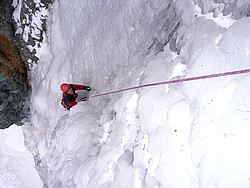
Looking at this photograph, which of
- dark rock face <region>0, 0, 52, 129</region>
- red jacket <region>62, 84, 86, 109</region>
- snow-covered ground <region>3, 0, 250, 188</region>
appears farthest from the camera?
dark rock face <region>0, 0, 52, 129</region>

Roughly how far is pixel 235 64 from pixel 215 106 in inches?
11.9

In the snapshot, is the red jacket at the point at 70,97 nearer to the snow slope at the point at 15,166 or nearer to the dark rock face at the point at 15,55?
the dark rock face at the point at 15,55

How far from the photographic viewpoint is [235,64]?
1.26 metres

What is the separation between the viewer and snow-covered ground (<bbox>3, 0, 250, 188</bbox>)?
48.5 inches

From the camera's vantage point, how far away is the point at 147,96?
190 cm

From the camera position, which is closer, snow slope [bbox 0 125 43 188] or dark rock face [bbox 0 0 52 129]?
dark rock face [bbox 0 0 52 129]

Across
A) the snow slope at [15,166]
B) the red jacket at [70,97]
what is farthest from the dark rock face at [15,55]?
the snow slope at [15,166]

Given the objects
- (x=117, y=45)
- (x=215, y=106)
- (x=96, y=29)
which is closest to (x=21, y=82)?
(x=96, y=29)

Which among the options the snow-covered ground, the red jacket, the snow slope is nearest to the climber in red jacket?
the red jacket

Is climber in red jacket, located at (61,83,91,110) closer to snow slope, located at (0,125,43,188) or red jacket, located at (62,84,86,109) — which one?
red jacket, located at (62,84,86,109)

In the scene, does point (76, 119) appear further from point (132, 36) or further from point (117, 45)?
point (132, 36)

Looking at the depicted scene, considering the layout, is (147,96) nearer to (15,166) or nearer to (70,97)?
(70,97)

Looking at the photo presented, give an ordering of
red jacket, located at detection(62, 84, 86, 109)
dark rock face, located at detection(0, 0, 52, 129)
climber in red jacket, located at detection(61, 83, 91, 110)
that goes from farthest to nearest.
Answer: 1. dark rock face, located at detection(0, 0, 52, 129)
2. red jacket, located at detection(62, 84, 86, 109)
3. climber in red jacket, located at detection(61, 83, 91, 110)

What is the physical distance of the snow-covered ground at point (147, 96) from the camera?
1.23 m
